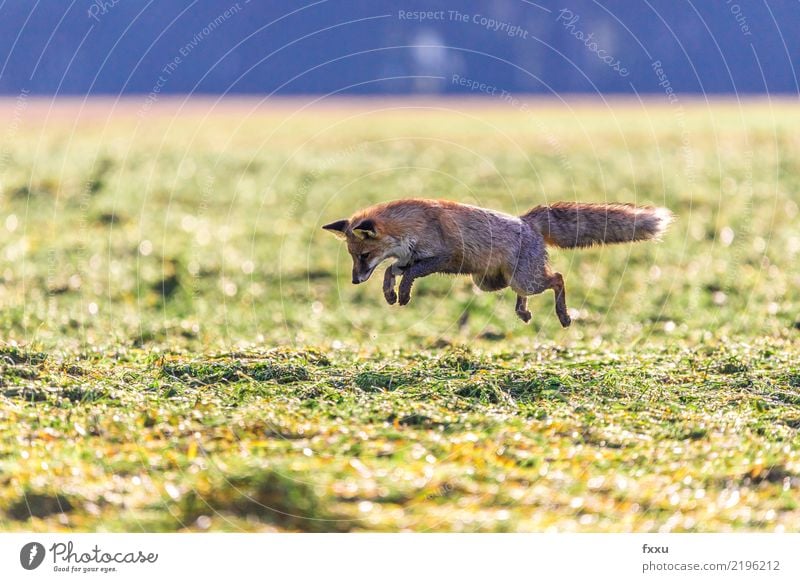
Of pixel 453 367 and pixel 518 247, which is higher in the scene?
pixel 518 247

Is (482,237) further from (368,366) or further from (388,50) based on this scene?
(388,50)

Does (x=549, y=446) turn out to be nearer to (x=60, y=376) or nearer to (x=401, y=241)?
(x=401, y=241)

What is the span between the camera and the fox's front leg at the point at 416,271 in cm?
1253

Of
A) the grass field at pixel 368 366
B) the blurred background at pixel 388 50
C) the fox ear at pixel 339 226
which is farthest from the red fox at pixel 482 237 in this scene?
the blurred background at pixel 388 50

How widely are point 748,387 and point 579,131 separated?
107ft

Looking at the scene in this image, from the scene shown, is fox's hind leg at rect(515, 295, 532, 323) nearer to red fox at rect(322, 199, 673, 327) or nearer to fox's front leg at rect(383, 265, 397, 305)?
red fox at rect(322, 199, 673, 327)

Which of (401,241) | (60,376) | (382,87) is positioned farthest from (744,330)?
(382,87)

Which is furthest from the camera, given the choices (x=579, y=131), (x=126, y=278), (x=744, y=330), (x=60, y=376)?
(x=579, y=131)

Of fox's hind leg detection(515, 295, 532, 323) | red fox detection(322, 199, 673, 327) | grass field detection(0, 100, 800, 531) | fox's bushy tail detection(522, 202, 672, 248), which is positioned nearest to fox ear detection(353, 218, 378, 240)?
red fox detection(322, 199, 673, 327)

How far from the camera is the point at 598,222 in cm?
1315

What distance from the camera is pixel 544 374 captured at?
Result: 40.4 feet

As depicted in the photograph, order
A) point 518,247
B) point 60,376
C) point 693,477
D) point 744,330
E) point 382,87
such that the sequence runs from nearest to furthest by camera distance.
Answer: point 693,477, point 60,376, point 518,247, point 744,330, point 382,87
